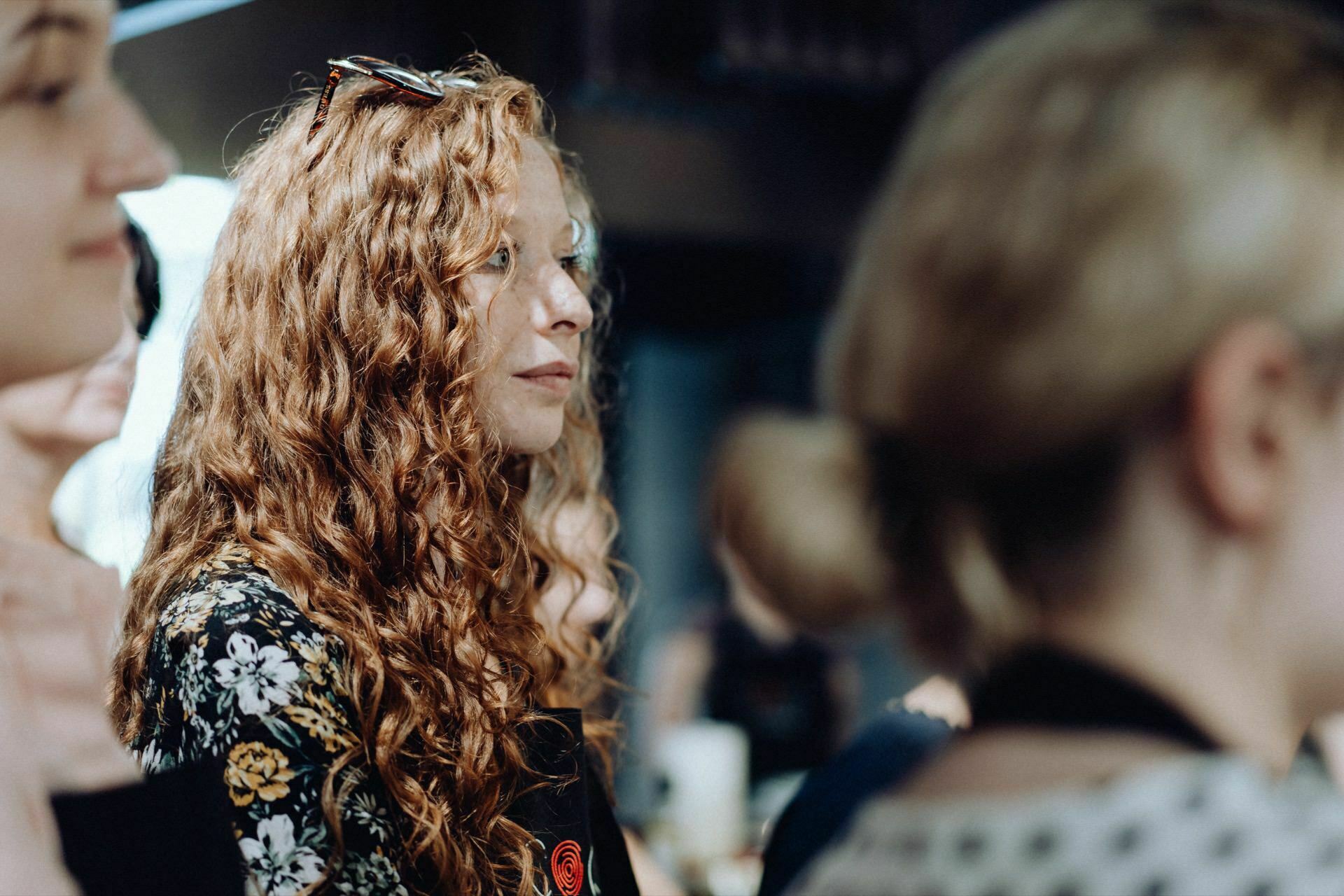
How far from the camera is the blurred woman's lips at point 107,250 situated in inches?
38.2

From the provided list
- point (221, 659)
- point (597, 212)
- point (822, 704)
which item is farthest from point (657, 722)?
point (221, 659)

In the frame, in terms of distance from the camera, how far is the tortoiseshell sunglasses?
956 millimetres

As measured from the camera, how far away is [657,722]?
10.2 feet

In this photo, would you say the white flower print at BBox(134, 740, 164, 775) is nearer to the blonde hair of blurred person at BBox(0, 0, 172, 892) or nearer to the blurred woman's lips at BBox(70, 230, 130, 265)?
the blonde hair of blurred person at BBox(0, 0, 172, 892)

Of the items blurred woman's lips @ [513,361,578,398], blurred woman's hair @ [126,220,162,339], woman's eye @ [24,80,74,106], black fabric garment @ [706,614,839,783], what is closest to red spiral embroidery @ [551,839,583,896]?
blurred woman's lips @ [513,361,578,398]

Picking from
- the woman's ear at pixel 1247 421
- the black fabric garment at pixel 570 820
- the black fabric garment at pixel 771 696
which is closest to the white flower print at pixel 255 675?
the black fabric garment at pixel 570 820

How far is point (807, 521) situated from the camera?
2.08 feet

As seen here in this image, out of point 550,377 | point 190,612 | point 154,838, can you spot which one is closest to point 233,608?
point 190,612

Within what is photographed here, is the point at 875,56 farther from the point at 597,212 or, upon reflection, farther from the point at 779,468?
the point at 779,468

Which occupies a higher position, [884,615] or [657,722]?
[884,615]

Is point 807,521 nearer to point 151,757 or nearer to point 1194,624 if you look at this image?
point 1194,624

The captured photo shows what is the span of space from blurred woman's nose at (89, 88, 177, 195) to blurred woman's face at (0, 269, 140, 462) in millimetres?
82

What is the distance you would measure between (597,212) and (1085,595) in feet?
2.96

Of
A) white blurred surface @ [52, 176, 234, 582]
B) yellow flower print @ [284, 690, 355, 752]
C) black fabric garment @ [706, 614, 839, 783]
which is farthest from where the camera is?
black fabric garment @ [706, 614, 839, 783]
